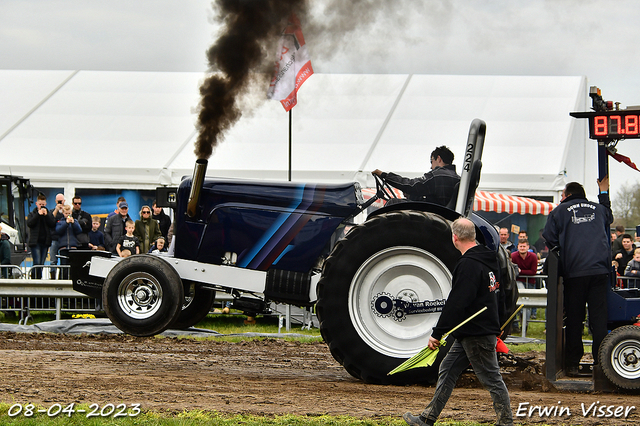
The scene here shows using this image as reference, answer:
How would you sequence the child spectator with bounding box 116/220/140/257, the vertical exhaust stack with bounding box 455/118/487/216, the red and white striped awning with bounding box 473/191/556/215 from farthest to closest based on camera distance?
the red and white striped awning with bounding box 473/191/556/215 < the child spectator with bounding box 116/220/140/257 < the vertical exhaust stack with bounding box 455/118/487/216

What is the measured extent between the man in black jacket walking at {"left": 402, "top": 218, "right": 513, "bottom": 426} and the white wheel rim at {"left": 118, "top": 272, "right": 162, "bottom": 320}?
10.3 feet

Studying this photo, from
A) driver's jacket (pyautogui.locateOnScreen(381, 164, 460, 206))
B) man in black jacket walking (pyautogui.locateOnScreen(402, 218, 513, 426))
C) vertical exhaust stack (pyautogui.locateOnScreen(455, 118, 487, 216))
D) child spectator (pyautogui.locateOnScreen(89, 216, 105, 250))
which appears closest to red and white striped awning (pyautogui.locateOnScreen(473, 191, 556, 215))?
child spectator (pyautogui.locateOnScreen(89, 216, 105, 250))

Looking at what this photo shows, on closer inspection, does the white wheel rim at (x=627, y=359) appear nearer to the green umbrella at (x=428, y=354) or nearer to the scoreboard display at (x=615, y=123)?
the scoreboard display at (x=615, y=123)

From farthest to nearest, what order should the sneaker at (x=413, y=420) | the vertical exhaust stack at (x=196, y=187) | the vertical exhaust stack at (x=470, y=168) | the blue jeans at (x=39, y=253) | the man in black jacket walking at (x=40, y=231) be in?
the blue jeans at (x=39, y=253) → the man in black jacket walking at (x=40, y=231) → the vertical exhaust stack at (x=196, y=187) → the vertical exhaust stack at (x=470, y=168) → the sneaker at (x=413, y=420)

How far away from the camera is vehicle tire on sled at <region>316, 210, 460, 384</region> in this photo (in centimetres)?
665

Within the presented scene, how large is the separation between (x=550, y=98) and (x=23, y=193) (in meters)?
13.1

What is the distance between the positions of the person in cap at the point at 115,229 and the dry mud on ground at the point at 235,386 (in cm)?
433

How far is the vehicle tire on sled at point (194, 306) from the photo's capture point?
8.17 m

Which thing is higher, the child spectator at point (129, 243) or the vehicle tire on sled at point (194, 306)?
the child spectator at point (129, 243)

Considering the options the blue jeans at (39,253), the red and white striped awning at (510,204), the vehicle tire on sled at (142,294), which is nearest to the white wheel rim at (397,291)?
the vehicle tire on sled at (142,294)

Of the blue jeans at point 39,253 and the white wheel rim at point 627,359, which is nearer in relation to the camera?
the white wheel rim at point 627,359

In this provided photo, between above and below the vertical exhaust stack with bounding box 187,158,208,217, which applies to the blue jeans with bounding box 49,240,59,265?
below

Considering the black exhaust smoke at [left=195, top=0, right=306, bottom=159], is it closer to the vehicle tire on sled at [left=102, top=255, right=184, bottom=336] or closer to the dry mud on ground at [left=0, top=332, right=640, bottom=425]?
the vehicle tire on sled at [left=102, top=255, right=184, bottom=336]

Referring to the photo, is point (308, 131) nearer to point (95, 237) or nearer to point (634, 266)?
point (95, 237)
